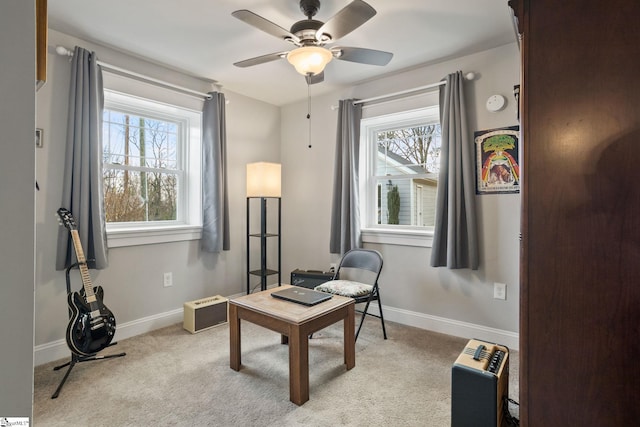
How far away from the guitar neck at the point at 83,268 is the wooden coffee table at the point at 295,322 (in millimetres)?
927

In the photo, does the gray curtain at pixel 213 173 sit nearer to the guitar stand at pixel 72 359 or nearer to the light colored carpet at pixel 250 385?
the light colored carpet at pixel 250 385

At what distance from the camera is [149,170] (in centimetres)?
303

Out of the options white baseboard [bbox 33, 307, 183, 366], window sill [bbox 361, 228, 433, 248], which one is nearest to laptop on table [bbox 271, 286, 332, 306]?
window sill [bbox 361, 228, 433, 248]

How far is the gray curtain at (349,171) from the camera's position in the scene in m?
3.23

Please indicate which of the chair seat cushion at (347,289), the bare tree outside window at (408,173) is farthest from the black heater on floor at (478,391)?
the bare tree outside window at (408,173)

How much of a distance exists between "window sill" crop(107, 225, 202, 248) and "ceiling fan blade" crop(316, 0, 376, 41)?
2.10 metres

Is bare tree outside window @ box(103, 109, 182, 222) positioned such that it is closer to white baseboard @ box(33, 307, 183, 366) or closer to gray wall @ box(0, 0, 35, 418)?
white baseboard @ box(33, 307, 183, 366)

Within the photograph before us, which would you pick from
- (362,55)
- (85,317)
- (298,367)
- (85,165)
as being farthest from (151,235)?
(362,55)

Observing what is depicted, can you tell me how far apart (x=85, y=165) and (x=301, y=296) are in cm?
183

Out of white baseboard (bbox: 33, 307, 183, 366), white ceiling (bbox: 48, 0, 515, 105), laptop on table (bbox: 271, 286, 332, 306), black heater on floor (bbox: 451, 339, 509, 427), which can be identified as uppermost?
white ceiling (bbox: 48, 0, 515, 105)

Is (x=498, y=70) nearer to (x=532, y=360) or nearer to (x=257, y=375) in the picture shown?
(x=532, y=360)

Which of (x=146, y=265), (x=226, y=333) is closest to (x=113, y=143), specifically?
(x=146, y=265)

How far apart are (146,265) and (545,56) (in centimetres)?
305

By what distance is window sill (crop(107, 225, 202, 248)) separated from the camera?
2653 mm
